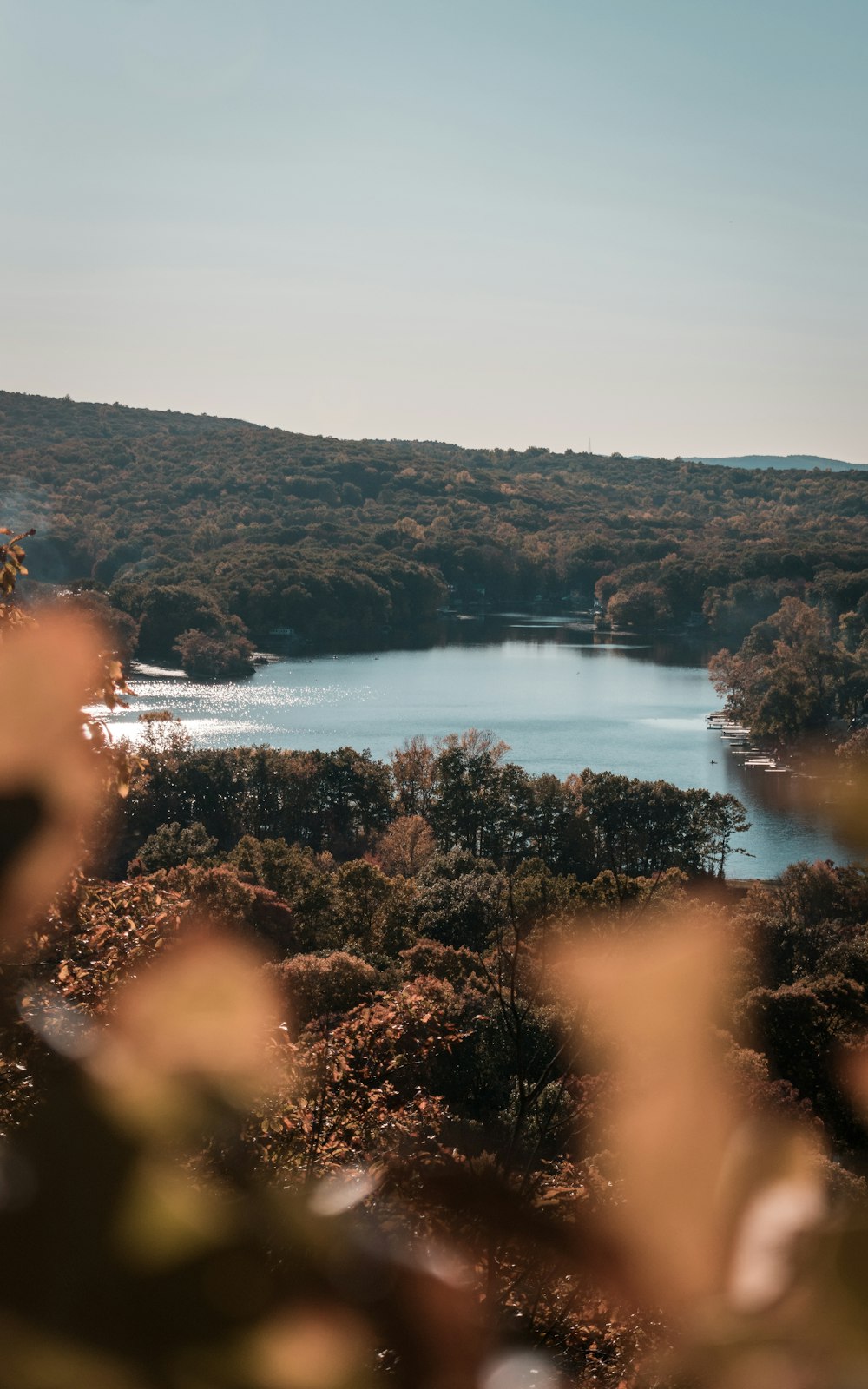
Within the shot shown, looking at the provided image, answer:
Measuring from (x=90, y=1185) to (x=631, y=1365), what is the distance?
1816 millimetres

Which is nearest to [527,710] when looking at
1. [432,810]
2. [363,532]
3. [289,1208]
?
[432,810]

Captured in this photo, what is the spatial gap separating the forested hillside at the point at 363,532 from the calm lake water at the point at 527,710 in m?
8.08

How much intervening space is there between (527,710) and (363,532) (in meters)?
56.1

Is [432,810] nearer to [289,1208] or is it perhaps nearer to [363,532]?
[289,1208]

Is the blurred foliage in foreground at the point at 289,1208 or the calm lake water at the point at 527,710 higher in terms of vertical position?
the blurred foliage in foreground at the point at 289,1208

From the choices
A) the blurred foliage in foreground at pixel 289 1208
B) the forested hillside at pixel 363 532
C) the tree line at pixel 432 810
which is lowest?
the tree line at pixel 432 810

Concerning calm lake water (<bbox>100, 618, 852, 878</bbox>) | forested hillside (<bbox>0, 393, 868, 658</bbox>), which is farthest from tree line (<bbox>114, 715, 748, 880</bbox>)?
forested hillside (<bbox>0, 393, 868, 658</bbox>)

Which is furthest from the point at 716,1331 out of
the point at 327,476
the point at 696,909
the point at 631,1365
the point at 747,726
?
the point at 327,476

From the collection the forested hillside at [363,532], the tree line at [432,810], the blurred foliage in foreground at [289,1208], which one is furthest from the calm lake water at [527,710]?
the blurred foliage in foreground at [289,1208]

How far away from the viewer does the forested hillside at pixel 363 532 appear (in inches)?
3063

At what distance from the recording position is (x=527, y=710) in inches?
2002

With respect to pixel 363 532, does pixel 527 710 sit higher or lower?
lower

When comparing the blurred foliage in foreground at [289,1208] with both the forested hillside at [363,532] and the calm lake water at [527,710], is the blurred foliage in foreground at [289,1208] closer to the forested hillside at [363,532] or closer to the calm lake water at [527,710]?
the calm lake water at [527,710]

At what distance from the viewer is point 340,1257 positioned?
410 cm
